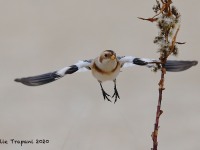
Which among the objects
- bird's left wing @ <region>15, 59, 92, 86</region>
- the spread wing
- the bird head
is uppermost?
the bird head

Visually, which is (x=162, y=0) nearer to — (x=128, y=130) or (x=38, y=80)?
(x=38, y=80)

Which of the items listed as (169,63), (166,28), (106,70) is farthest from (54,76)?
(166,28)

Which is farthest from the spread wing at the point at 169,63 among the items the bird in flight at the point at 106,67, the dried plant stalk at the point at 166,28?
the dried plant stalk at the point at 166,28

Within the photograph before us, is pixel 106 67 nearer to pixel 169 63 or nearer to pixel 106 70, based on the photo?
pixel 106 70

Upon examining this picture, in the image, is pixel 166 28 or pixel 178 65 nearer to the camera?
pixel 166 28

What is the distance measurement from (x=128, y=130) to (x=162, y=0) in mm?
941

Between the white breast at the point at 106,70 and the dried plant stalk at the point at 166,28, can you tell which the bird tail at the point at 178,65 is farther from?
the dried plant stalk at the point at 166,28

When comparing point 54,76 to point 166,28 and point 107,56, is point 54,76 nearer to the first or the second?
point 107,56

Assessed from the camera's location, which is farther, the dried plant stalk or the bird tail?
the bird tail

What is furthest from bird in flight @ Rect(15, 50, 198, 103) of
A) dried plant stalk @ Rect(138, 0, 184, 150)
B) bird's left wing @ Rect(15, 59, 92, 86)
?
dried plant stalk @ Rect(138, 0, 184, 150)

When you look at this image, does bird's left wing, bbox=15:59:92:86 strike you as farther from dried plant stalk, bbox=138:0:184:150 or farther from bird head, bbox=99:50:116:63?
dried plant stalk, bbox=138:0:184:150

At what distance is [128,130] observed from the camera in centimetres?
143

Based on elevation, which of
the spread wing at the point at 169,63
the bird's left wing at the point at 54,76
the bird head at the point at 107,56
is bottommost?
the bird's left wing at the point at 54,76

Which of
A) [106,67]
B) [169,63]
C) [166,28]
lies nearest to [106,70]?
[106,67]
